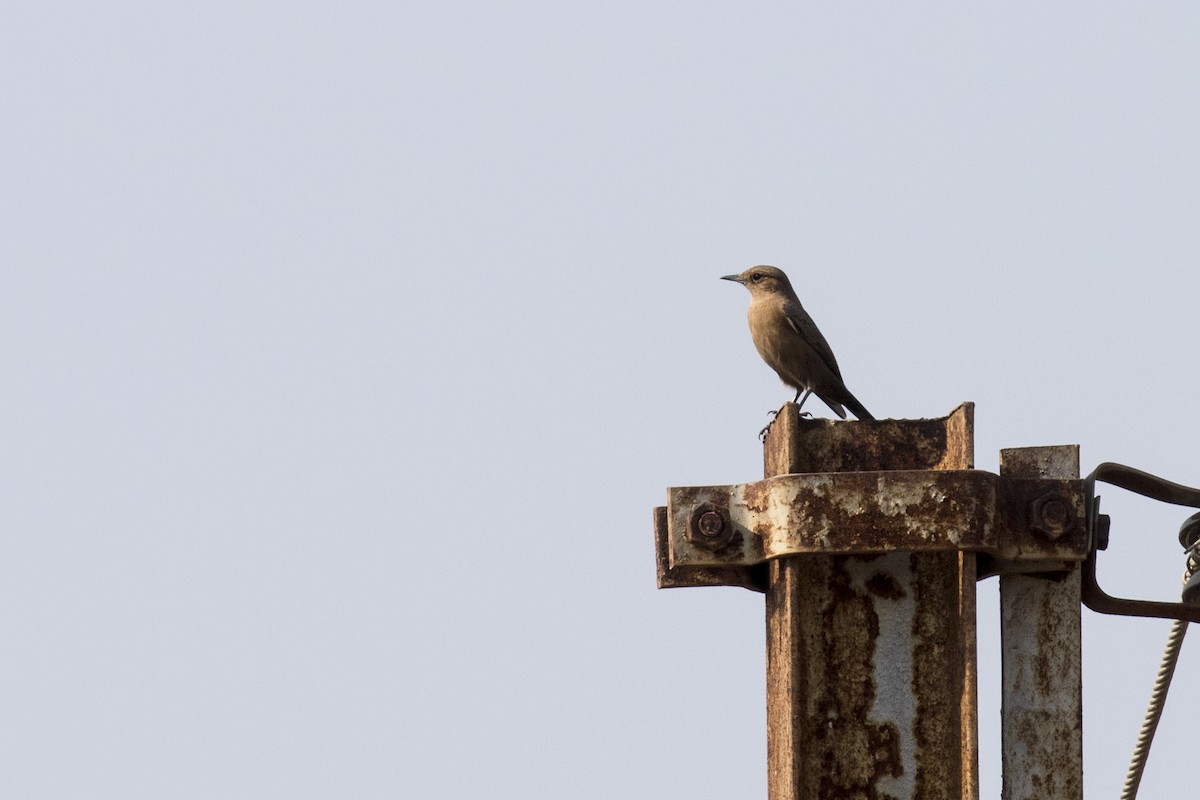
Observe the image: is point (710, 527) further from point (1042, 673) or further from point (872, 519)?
point (1042, 673)

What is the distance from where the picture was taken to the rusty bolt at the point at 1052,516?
273 centimetres

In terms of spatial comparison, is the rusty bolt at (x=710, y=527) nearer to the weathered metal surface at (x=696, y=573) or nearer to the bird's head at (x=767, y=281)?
the weathered metal surface at (x=696, y=573)

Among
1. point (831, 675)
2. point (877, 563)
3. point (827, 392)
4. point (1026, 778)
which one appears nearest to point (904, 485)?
point (877, 563)

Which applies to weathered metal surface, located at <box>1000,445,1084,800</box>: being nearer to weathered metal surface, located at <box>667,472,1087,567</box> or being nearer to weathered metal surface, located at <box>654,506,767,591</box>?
weathered metal surface, located at <box>667,472,1087,567</box>

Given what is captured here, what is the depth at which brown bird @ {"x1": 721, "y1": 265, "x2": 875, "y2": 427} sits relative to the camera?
9.68 m

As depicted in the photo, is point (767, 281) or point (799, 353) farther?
point (767, 281)

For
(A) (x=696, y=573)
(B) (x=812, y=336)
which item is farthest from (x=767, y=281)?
(A) (x=696, y=573)

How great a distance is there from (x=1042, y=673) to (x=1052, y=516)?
27cm

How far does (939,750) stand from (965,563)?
0.99 feet

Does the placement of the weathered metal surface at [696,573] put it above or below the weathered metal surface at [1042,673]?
above

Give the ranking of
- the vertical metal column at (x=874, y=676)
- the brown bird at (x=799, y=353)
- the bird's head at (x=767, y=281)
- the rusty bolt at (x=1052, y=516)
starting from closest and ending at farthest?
the vertical metal column at (x=874, y=676), the rusty bolt at (x=1052, y=516), the brown bird at (x=799, y=353), the bird's head at (x=767, y=281)

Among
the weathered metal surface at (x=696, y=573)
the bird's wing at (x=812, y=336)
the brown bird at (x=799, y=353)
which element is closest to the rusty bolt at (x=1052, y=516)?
the weathered metal surface at (x=696, y=573)

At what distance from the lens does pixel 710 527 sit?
2742 millimetres

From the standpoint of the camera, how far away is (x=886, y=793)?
2.60 m
